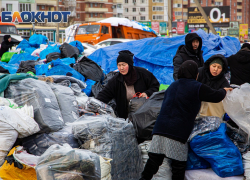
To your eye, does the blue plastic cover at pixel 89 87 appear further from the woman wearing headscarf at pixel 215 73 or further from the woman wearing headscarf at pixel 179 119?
the woman wearing headscarf at pixel 179 119

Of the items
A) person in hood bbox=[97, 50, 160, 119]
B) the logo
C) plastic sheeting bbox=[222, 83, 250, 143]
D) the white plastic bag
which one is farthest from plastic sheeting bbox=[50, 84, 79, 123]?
the logo

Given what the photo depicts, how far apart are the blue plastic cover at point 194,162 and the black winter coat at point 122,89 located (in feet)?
3.60

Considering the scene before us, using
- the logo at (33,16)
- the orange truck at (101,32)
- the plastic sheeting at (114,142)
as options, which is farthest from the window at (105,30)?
the plastic sheeting at (114,142)

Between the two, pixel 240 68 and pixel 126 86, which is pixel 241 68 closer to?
pixel 240 68

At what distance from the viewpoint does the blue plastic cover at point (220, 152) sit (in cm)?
338

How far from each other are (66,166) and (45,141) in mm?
803

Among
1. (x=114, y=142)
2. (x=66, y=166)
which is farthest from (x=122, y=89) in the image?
(x=66, y=166)

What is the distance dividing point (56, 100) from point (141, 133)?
3.90ft

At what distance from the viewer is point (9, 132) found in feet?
11.1

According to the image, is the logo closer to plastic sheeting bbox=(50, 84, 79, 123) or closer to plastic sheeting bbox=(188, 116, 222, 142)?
plastic sheeting bbox=(50, 84, 79, 123)

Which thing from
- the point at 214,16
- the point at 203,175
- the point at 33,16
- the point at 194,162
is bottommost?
the point at 203,175

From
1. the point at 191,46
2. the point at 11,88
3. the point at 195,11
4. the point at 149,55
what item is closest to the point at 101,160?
the point at 11,88

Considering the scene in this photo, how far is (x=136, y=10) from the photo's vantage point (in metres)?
83.4

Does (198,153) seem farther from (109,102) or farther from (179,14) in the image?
(179,14)
